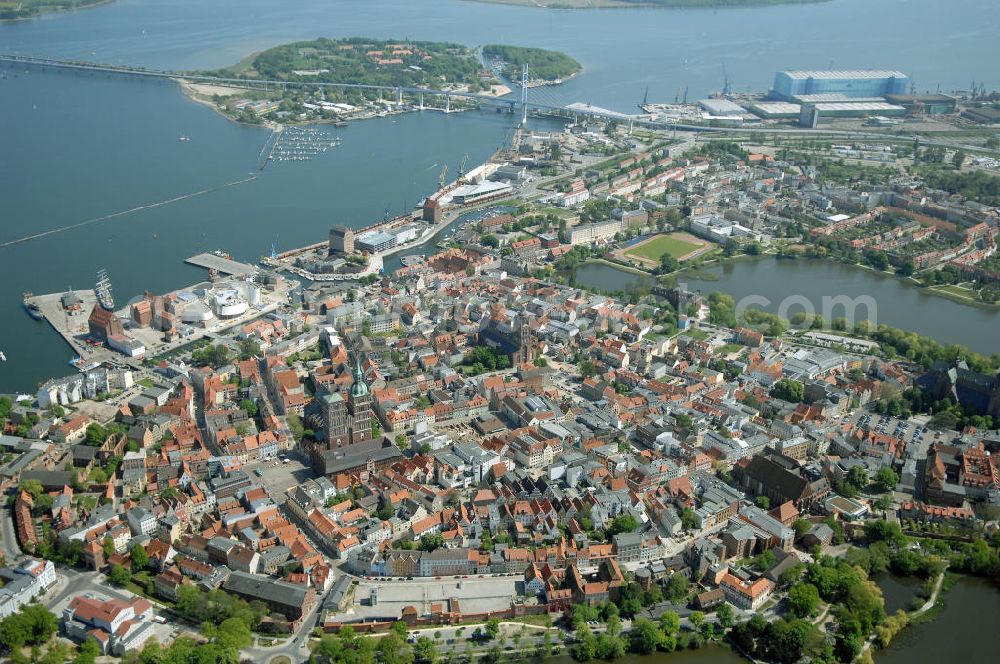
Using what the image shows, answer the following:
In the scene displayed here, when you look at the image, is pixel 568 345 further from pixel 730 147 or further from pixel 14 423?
pixel 730 147

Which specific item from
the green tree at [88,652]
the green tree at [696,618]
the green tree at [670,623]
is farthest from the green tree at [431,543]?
the green tree at [88,652]

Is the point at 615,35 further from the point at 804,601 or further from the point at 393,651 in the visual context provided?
the point at 393,651

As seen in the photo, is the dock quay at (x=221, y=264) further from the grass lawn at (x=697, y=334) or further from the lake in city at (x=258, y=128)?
the grass lawn at (x=697, y=334)

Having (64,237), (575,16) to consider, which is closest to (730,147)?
(64,237)

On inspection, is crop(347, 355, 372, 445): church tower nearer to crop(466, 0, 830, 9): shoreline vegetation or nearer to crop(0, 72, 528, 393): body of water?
crop(0, 72, 528, 393): body of water

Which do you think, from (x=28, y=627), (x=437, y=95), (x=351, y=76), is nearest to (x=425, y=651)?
(x=28, y=627)
